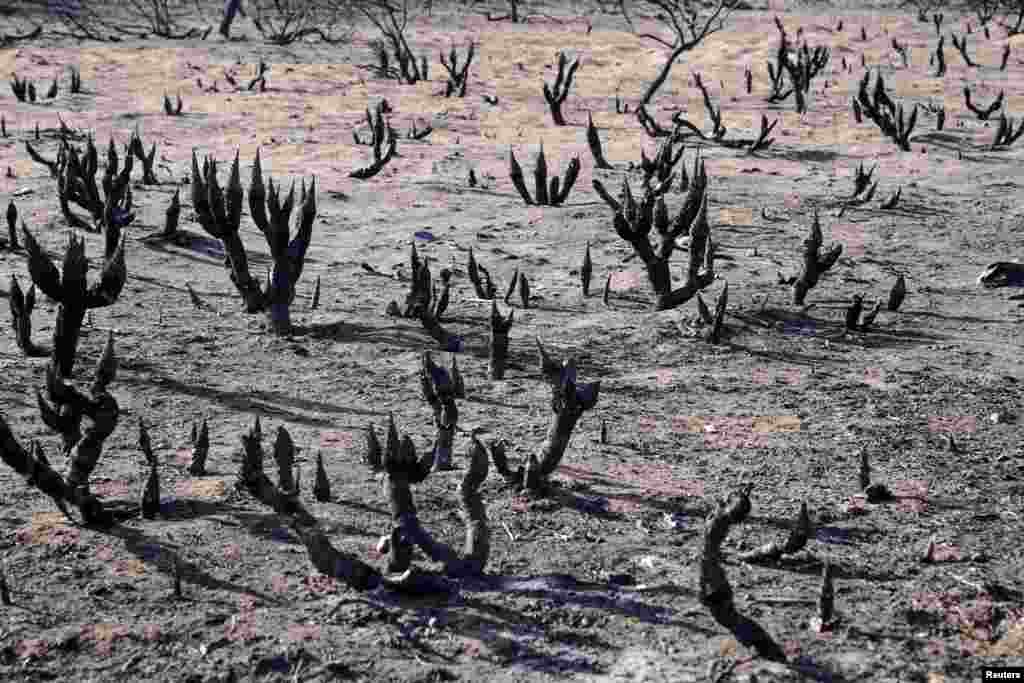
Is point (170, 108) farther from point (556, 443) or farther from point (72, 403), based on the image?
point (556, 443)

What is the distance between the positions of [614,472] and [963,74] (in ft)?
34.3

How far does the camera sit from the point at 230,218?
5.00 meters

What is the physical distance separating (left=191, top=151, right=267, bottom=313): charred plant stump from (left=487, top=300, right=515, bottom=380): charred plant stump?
1.13 m

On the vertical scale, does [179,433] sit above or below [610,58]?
below

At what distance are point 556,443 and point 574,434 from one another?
523 millimetres

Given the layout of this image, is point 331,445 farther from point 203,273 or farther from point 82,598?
point 203,273

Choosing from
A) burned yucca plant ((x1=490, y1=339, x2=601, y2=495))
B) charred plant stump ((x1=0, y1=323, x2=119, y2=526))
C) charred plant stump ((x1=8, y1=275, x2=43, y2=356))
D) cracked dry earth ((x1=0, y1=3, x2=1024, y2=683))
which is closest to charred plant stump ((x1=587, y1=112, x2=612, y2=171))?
cracked dry earth ((x1=0, y1=3, x2=1024, y2=683))

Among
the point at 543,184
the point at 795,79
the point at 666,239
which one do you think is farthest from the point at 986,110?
the point at 666,239

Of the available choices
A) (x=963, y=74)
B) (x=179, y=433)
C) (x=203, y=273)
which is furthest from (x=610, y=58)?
(x=179, y=433)

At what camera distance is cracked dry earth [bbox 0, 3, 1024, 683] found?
2.73 metres

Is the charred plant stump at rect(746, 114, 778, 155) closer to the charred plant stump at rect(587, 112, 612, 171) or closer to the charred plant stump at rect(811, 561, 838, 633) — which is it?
the charred plant stump at rect(587, 112, 612, 171)

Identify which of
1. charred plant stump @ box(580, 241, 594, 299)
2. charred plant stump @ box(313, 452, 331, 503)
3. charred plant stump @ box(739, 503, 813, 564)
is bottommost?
charred plant stump @ box(313, 452, 331, 503)

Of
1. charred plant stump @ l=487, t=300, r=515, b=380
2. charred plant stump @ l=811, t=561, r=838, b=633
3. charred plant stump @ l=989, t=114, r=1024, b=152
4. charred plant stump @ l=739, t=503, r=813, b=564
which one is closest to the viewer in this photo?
charred plant stump @ l=811, t=561, r=838, b=633

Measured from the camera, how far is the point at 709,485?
3641 mm
